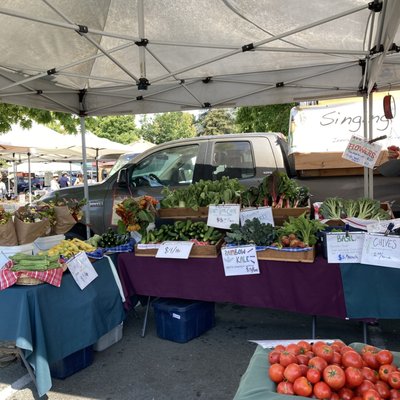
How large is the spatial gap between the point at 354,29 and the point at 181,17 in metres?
1.69

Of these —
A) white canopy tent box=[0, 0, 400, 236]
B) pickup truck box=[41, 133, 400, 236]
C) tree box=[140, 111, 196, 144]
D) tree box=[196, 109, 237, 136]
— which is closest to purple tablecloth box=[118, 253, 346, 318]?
white canopy tent box=[0, 0, 400, 236]

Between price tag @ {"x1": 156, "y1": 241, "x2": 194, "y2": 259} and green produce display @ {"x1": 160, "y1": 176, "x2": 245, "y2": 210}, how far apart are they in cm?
64

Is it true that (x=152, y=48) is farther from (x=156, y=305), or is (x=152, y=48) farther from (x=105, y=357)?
(x=105, y=357)

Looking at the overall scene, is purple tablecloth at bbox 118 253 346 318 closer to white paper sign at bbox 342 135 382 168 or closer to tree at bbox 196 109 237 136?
white paper sign at bbox 342 135 382 168

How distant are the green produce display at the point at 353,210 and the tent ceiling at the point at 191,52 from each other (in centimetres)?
128

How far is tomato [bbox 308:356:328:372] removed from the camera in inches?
61.8

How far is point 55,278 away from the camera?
9.73 feet

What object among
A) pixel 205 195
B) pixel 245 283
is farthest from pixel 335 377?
pixel 205 195

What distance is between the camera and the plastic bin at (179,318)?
381 centimetres

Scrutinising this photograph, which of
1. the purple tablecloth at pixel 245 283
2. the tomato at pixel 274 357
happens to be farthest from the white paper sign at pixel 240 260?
the tomato at pixel 274 357

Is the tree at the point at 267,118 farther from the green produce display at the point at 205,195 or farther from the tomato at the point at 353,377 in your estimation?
the tomato at the point at 353,377

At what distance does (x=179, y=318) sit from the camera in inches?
150

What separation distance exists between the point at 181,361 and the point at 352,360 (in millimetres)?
2193

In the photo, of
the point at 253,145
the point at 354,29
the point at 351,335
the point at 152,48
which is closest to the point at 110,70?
the point at 152,48
